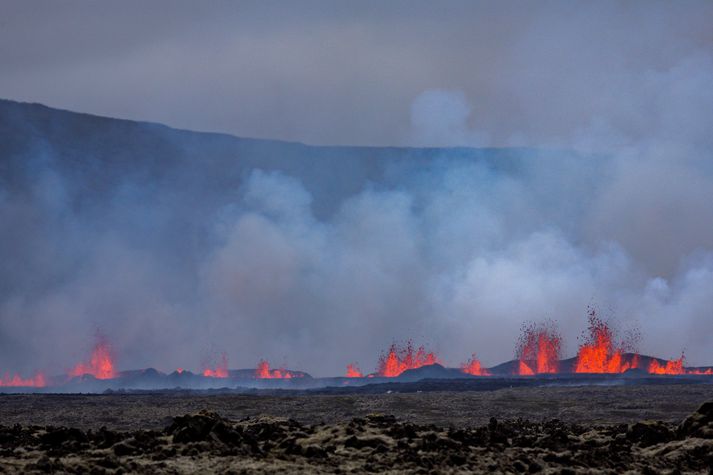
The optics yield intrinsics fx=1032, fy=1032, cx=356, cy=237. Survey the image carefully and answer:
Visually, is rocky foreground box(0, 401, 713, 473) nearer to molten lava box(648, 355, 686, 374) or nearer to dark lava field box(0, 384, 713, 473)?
dark lava field box(0, 384, 713, 473)

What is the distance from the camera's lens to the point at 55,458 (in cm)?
1775

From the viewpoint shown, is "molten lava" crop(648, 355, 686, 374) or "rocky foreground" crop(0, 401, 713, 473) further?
"molten lava" crop(648, 355, 686, 374)

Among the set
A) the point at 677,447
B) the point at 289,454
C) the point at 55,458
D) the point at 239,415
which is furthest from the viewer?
the point at 239,415

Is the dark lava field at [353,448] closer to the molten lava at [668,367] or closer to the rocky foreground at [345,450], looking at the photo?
the rocky foreground at [345,450]

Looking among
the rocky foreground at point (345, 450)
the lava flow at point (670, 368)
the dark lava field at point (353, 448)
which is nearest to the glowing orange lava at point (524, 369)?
the lava flow at point (670, 368)

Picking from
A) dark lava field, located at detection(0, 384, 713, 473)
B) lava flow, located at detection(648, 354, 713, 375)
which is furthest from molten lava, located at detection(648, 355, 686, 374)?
dark lava field, located at detection(0, 384, 713, 473)

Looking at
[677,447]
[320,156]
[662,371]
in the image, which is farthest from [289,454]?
[320,156]

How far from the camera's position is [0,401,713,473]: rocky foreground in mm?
18000

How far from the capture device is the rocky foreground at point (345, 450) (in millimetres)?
18000

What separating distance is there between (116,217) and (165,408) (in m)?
Answer: 92.4

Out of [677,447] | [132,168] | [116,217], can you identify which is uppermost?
[132,168]

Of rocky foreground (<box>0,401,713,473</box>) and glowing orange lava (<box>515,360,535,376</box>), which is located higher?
glowing orange lava (<box>515,360,535,376</box>)

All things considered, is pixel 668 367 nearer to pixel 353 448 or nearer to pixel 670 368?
pixel 670 368

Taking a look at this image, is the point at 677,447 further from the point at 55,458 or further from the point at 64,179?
the point at 64,179
